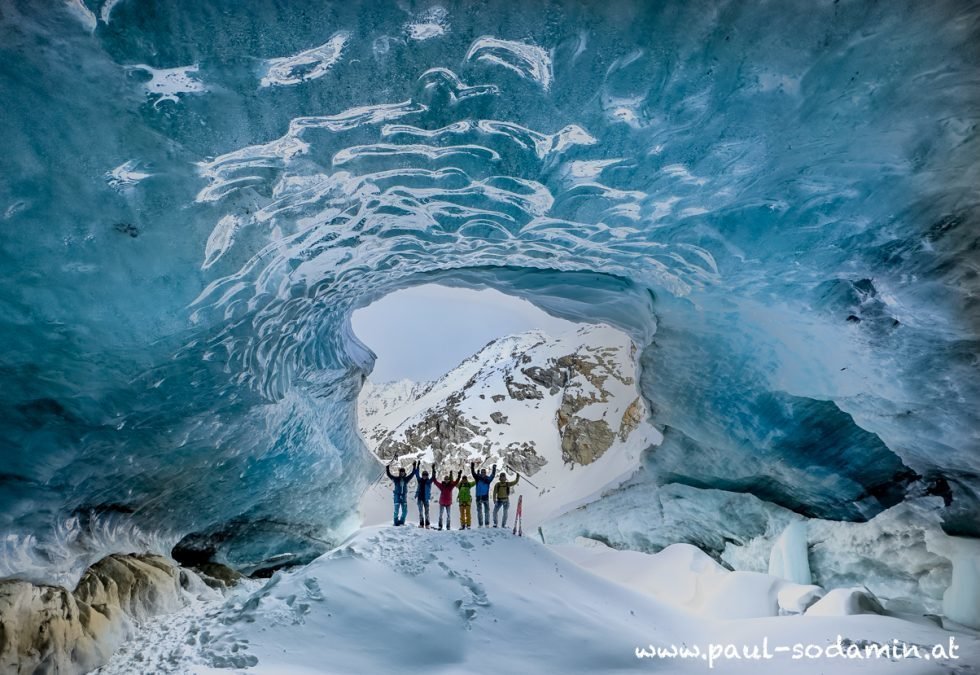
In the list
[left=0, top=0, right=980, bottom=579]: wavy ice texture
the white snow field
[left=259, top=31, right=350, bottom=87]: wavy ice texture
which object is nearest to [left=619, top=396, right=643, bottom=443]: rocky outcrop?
[left=0, top=0, right=980, bottom=579]: wavy ice texture

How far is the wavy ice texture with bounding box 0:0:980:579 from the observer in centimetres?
489

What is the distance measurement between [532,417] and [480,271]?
3304 cm

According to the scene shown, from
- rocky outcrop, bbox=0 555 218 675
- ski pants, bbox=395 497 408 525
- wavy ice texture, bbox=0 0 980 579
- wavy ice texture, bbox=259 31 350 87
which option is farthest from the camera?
ski pants, bbox=395 497 408 525

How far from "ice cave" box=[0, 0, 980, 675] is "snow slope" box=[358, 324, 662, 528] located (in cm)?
1289

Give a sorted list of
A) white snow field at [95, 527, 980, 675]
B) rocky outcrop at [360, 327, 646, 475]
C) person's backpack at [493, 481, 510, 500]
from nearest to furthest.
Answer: white snow field at [95, 527, 980, 675]
person's backpack at [493, 481, 510, 500]
rocky outcrop at [360, 327, 646, 475]

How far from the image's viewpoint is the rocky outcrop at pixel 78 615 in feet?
20.2

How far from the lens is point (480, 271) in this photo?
1008 cm

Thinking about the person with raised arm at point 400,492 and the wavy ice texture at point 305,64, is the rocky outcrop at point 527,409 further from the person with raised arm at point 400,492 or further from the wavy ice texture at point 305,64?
the wavy ice texture at point 305,64

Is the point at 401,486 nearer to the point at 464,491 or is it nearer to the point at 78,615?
the point at 464,491

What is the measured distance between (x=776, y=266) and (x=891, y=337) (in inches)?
66.3

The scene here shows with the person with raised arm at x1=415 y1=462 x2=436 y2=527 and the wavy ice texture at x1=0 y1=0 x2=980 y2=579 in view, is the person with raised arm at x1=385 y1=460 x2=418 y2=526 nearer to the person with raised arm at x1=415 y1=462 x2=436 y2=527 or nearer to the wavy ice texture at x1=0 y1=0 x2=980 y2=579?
the person with raised arm at x1=415 y1=462 x2=436 y2=527

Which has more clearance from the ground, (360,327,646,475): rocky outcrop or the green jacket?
(360,327,646,475): rocky outcrop

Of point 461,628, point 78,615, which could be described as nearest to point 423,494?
point 461,628

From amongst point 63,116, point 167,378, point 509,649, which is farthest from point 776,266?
point 167,378
